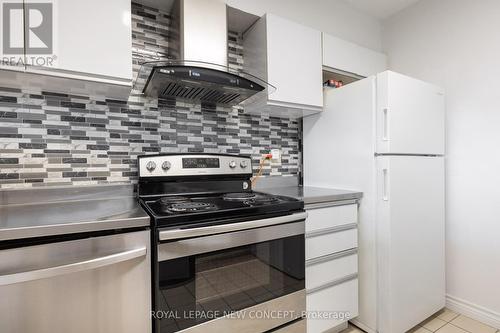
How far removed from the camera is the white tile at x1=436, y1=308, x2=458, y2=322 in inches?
69.8

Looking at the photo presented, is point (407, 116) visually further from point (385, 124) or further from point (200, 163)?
point (200, 163)

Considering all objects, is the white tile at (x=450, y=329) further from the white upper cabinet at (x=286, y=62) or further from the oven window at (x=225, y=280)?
the white upper cabinet at (x=286, y=62)

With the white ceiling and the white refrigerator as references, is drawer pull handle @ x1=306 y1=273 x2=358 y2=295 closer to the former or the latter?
the white refrigerator

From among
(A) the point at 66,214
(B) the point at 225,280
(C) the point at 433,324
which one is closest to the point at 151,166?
(A) the point at 66,214

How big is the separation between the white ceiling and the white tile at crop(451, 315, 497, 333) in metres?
2.47

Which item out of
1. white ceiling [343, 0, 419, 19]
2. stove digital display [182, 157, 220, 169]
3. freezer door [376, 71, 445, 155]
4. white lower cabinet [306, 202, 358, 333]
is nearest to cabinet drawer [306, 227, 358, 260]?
white lower cabinet [306, 202, 358, 333]

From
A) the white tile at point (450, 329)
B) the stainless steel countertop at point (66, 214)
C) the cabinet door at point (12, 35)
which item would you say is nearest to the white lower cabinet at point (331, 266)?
the white tile at point (450, 329)

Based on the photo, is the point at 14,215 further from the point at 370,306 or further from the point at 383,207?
the point at 370,306

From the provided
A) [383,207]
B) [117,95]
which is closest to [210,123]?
[117,95]

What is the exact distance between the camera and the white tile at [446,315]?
69.8 inches

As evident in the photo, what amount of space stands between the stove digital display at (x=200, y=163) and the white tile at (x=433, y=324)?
1.76 metres

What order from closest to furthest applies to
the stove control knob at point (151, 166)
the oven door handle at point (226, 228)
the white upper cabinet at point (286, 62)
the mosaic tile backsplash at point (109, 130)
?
the oven door handle at point (226, 228)
the mosaic tile backsplash at point (109, 130)
the stove control knob at point (151, 166)
the white upper cabinet at point (286, 62)

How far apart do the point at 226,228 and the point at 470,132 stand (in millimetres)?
1907

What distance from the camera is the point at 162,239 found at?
911 millimetres
